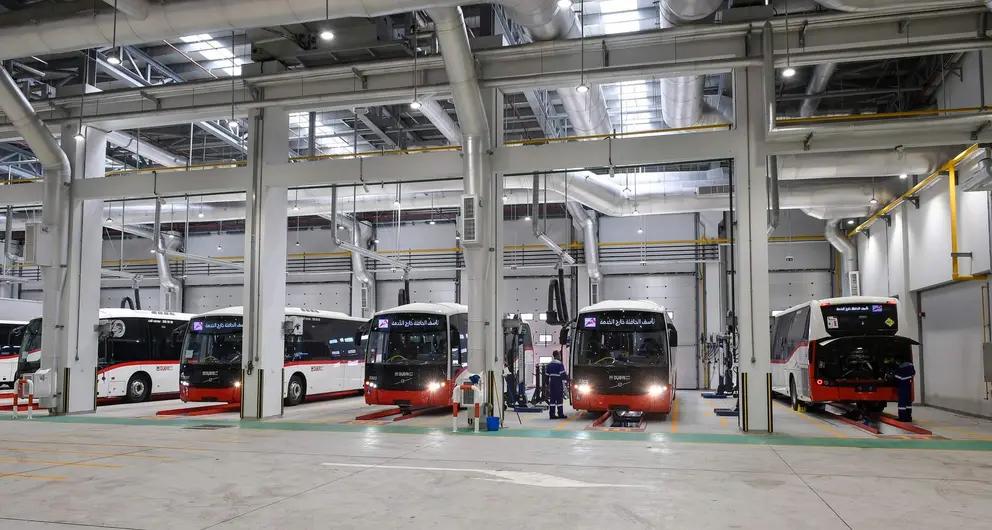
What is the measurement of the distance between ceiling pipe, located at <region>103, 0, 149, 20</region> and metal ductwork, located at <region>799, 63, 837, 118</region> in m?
13.0

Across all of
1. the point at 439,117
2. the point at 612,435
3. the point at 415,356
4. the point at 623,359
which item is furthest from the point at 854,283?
the point at 415,356

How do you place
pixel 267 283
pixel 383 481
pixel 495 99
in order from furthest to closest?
pixel 267 283, pixel 495 99, pixel 383 481

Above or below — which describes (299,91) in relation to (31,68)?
below

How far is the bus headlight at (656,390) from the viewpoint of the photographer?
592 inches

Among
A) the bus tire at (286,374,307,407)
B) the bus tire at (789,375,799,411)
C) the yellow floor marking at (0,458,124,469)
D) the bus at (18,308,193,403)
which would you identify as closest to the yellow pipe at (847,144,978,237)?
the bus tire at (789,375,799,411)

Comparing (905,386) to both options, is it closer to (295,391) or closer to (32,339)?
(295,391)

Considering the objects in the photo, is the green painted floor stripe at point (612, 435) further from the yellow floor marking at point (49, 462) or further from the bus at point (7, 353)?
the bus at point (7, 353)

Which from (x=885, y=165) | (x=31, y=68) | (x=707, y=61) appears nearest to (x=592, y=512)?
(x=707, y=61)

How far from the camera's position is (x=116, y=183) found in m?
16.8

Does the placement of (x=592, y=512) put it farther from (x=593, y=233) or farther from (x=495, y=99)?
(x=593, y=233)

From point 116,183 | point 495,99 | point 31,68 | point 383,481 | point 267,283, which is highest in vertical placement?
point 31,68

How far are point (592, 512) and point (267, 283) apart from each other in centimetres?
1062

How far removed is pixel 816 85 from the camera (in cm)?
1698

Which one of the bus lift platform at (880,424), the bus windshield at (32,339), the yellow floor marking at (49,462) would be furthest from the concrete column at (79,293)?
the bus lift platform at (880,424)
